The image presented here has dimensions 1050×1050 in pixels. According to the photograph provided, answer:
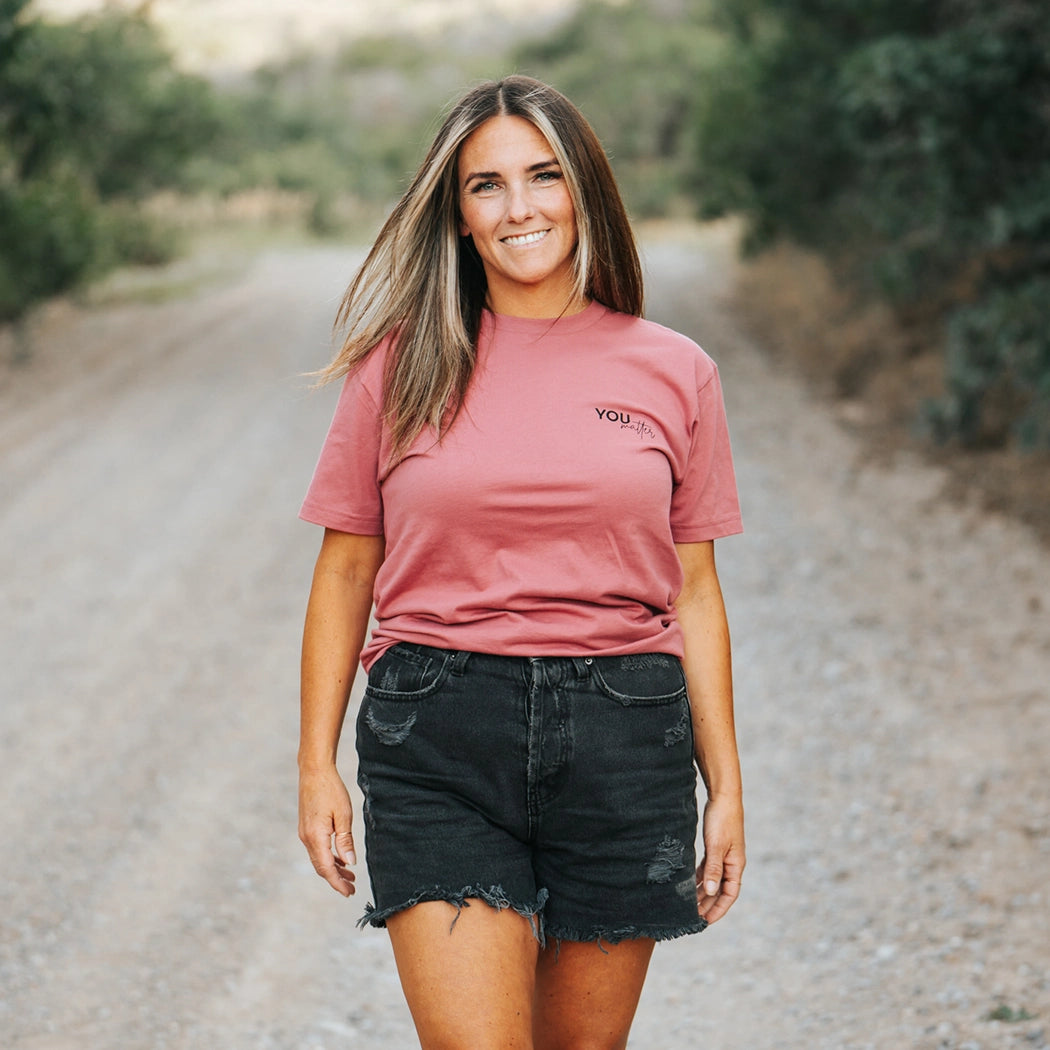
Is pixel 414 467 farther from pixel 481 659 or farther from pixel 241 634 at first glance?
pixel 241 634

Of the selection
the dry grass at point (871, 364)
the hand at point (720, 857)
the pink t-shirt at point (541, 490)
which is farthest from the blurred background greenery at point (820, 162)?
the hand at point (720, 857)

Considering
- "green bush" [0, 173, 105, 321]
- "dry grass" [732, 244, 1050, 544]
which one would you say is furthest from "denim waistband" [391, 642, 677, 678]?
"green bush" [0, 173, 105, 321]

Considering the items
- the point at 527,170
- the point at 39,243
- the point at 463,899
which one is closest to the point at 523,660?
the point at 463,899

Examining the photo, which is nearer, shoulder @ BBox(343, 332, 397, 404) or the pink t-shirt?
the pink t-shirt

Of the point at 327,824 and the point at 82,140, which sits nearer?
the point at 327,824

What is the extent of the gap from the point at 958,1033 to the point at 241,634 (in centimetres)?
411

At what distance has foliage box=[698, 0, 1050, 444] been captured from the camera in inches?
304

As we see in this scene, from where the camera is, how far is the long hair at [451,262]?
7.08ft

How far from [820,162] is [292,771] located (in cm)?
998

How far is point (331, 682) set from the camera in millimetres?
2221

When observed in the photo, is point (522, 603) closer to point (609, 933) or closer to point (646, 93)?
point (609, 933)

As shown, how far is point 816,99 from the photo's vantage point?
12180 millimetres

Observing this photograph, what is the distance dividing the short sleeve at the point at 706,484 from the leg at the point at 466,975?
2.27 ft

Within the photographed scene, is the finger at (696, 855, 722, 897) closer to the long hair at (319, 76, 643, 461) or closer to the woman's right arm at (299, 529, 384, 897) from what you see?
the woman's right arm at (299, 529, 384, 897)
